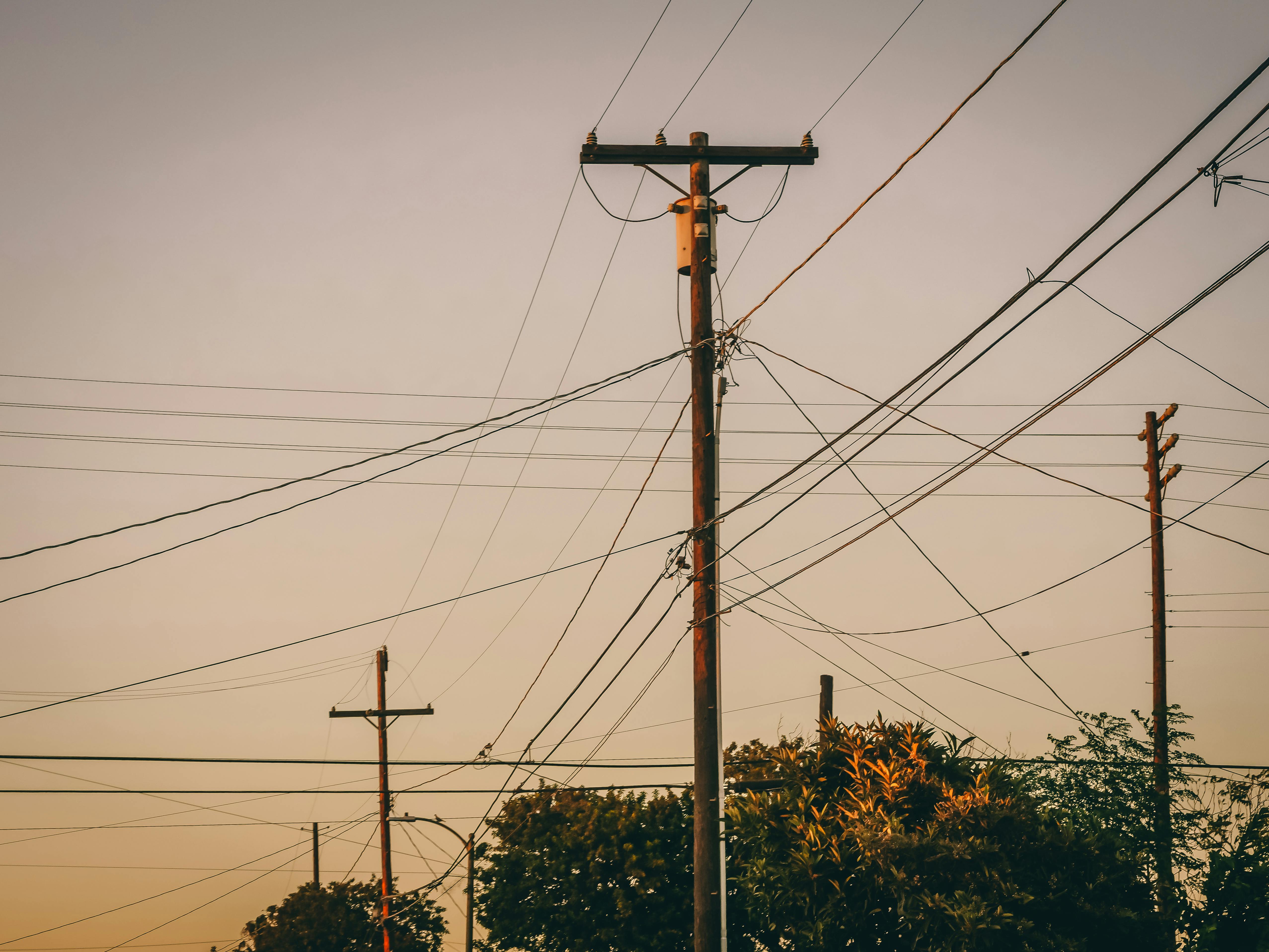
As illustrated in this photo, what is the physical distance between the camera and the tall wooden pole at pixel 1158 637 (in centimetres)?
2172

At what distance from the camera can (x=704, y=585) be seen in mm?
12891

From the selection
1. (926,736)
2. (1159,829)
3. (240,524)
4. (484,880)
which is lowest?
(484,880)

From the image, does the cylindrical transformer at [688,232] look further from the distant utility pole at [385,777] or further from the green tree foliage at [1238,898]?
the distant utility pole at [385,777]

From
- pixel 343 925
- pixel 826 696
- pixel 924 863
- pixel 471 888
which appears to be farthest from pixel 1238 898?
pixel 343 925

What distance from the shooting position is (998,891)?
442 inches

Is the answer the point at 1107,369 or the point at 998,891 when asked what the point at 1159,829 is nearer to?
the point at 998,891

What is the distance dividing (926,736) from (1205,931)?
12.1ft

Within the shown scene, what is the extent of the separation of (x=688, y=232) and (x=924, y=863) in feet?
27.7

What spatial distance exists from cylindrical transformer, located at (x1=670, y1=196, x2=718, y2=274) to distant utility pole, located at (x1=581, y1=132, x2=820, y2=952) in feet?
0.04

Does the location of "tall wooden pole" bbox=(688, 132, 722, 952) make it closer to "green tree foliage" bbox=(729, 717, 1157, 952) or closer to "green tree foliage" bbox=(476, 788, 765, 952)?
"green tree foliage" bbox=(729, 717, 1157, 952)

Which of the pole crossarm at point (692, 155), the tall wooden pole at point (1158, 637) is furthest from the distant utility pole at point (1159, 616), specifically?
the pole crossarm at point (692, 155)

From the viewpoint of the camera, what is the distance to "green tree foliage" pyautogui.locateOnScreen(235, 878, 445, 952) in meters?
33.5

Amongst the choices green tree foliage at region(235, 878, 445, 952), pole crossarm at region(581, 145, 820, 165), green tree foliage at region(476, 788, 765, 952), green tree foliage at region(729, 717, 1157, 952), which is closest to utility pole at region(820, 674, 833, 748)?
green tree foliage at region(476, 788, 765, 952)

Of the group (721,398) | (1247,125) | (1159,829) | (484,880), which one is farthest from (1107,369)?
(484,880)
